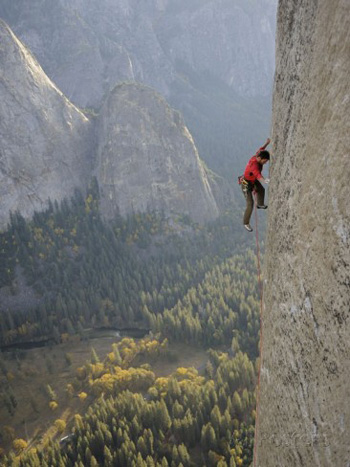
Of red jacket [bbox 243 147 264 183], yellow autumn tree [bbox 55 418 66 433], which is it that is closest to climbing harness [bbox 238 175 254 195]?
red jacket [bbox 243 147 264 183]

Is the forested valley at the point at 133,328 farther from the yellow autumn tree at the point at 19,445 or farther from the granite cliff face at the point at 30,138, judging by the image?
the granite cliff face at the point at 30,138

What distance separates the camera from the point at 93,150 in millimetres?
152625

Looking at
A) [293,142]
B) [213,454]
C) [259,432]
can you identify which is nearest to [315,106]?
[293,142]

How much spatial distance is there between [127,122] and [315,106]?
143 meters

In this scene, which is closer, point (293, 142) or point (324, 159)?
point (324, 159)

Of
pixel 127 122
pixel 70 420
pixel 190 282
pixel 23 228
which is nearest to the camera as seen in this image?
pixel 70 420

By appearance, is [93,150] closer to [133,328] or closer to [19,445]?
[133,328]

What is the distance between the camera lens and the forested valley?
59.1m

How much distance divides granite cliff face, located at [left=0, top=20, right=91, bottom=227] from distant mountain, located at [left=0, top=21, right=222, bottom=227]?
0.31m

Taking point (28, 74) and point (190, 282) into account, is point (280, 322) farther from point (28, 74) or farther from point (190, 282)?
point (28, 74)

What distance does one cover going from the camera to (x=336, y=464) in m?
8.64

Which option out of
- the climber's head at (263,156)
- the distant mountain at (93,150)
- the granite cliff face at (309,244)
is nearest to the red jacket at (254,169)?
the climber's head at (263,156)

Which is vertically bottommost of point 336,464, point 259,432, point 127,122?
point 259,432

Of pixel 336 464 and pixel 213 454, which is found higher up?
pixel 336 464
